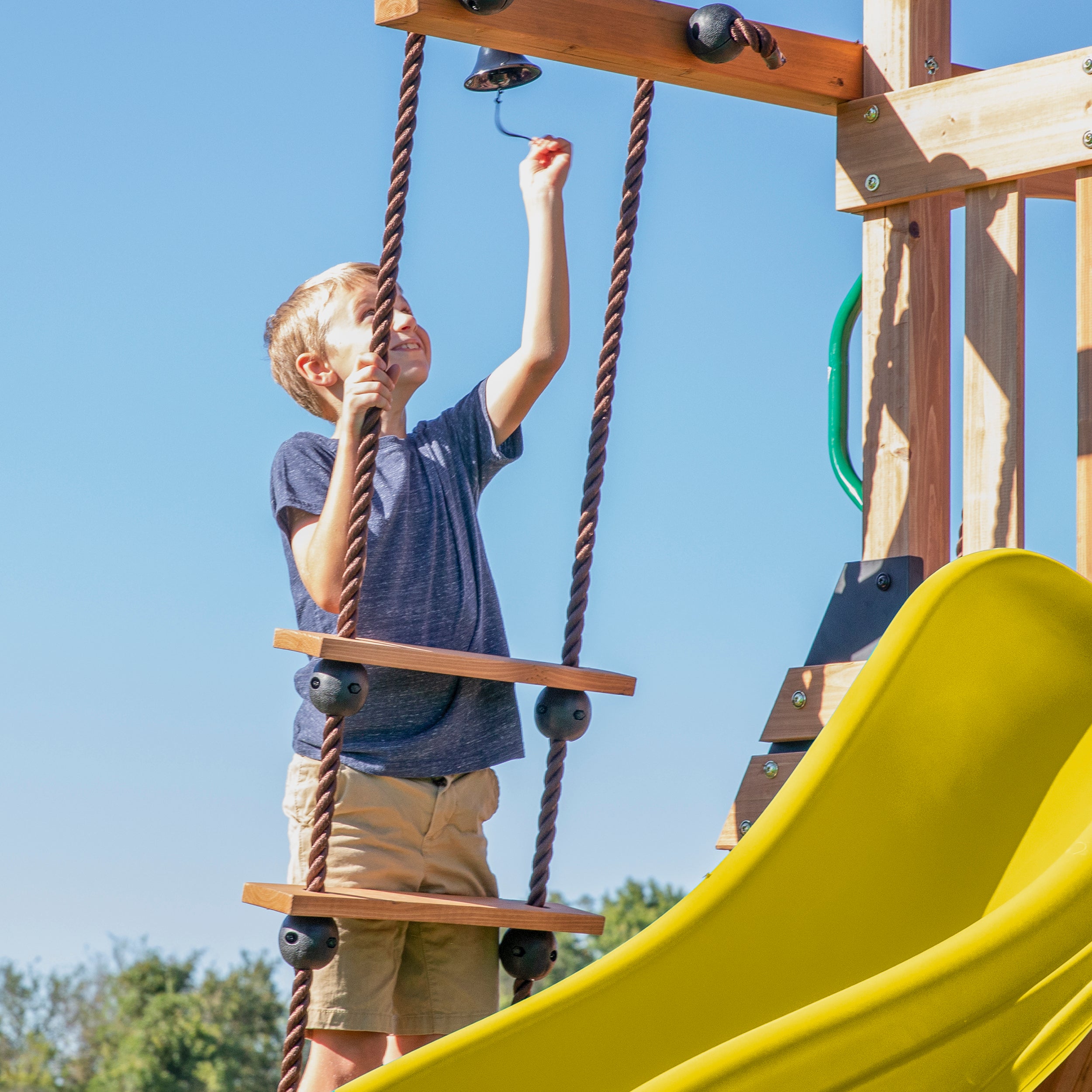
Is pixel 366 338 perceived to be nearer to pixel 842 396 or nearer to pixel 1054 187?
pixel 842 396

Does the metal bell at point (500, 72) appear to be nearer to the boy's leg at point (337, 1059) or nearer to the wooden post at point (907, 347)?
the wooden post at point (907, 347)

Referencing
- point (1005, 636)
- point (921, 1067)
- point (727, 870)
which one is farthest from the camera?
point (1005, 636)

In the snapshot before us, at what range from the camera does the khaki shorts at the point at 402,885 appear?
2002 mm

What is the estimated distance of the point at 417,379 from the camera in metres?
2.27

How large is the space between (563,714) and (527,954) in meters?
0.30

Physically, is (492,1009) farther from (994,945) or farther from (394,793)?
(994,945)

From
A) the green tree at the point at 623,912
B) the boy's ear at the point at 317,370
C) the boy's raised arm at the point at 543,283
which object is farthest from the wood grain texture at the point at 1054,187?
the green tree at the point at 623,912

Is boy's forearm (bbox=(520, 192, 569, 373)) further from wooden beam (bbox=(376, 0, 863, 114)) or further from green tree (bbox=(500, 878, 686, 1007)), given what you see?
green tree (bbox=(500, 878, 686, 1007))

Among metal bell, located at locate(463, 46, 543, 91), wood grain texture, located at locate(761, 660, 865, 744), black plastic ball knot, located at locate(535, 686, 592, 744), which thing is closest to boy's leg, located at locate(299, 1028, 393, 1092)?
black plastic ball knot, located at locate(535, 686, 592, 744)

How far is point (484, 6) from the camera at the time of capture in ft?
6.32

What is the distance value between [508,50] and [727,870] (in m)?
1.05

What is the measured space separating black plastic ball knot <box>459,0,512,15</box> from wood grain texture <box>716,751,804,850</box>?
1.00 meters

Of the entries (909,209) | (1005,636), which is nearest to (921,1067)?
(1005,636)

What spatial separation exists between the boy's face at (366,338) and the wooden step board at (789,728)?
0.67m
